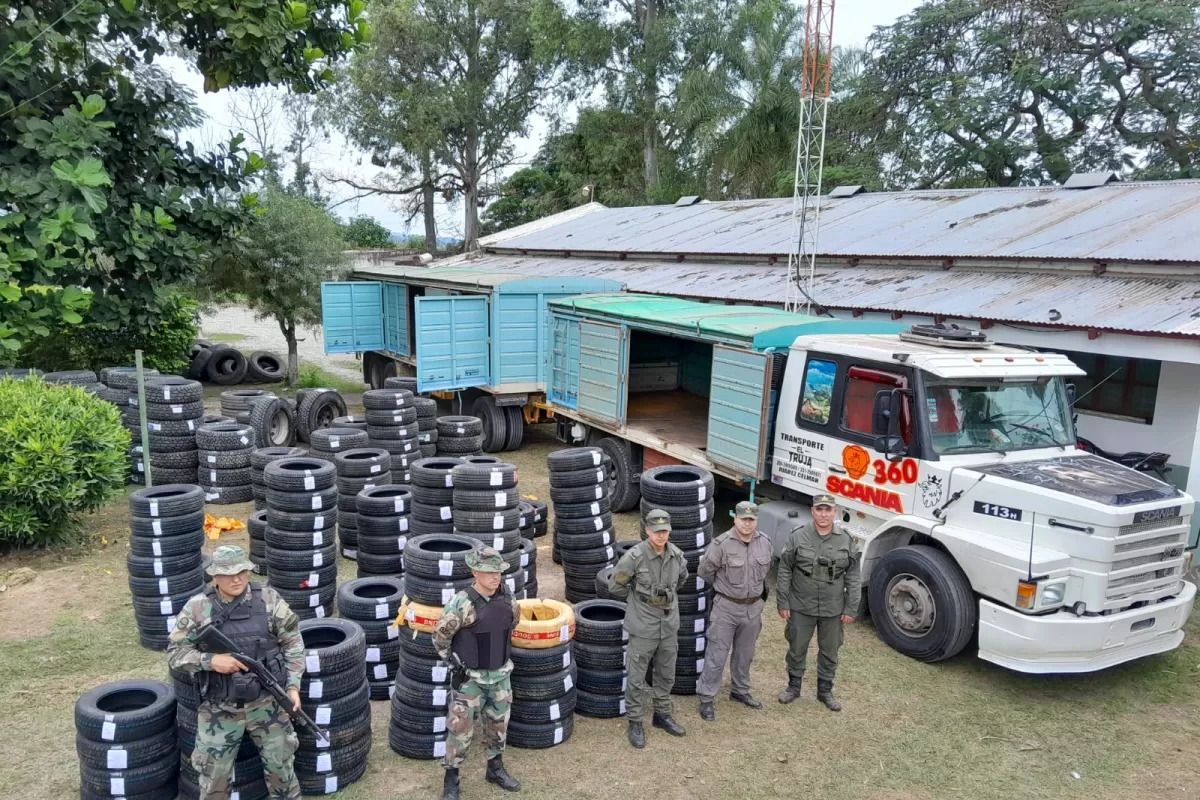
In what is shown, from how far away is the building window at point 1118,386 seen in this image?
10352 mm

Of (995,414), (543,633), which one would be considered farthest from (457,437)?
(995,414)

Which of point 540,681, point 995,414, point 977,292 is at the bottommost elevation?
point 540,681

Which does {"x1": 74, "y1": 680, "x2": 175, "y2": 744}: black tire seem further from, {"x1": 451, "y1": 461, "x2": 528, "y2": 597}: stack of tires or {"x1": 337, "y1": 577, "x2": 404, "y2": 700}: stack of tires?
{"x1": 451, "y1": 461, "x2": 528, "y2": 597}: stack of tires

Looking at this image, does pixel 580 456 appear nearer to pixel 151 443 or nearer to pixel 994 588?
pixel 994 588

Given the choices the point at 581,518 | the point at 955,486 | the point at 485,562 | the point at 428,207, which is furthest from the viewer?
the point at 428,207

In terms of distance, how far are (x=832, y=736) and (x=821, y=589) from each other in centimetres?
107

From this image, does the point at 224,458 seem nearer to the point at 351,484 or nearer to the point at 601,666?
the point at 351,484

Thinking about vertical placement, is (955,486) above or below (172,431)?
above

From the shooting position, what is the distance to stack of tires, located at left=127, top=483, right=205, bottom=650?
7242 mm

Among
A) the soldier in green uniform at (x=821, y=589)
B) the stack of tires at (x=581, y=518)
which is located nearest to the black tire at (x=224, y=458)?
the stack of tires at (x=581, y=518)

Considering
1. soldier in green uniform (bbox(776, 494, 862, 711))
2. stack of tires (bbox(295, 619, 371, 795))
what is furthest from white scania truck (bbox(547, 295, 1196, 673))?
stack of tires (bbox(295, 619, 371, 795))

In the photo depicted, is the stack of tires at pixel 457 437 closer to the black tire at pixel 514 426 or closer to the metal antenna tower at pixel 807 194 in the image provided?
the black tire at pixel 514 426

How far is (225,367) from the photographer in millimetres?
21891

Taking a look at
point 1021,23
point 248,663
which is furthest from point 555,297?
point 1021,23
